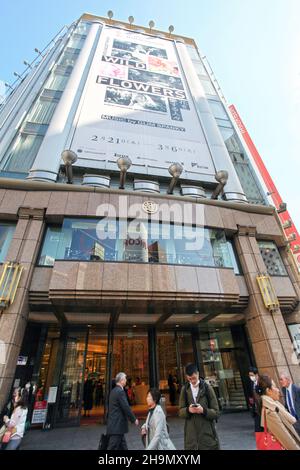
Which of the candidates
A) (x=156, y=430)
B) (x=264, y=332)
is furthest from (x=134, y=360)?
(x=156, y=430)

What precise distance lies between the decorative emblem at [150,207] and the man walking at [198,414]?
7282 millimetres

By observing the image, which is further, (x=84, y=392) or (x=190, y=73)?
(x=190, y=73)

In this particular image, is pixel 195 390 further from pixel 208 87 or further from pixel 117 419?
pixel 208 87

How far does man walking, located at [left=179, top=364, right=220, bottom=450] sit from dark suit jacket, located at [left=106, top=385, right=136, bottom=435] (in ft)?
3.82

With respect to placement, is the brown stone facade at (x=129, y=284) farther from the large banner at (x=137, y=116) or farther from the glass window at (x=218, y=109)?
the glass window at (x=218, y=109)

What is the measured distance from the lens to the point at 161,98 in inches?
707

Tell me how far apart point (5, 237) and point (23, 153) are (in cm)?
594

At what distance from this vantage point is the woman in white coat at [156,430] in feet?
11.2

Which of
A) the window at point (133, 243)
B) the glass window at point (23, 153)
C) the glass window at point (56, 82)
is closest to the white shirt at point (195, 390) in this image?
the window at point (133, 243)

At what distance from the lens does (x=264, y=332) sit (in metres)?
8.71

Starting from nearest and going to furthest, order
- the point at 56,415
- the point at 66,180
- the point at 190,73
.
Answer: the point at 56,415 → the point at 66,180 → the point at 190,73

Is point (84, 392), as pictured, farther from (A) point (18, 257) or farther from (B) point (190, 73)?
(B) point (190, 73)
